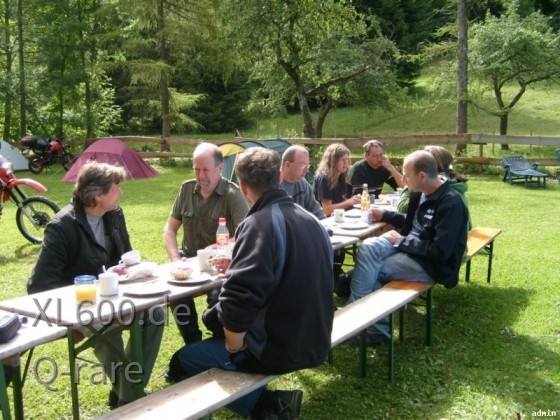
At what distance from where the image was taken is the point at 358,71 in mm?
18281

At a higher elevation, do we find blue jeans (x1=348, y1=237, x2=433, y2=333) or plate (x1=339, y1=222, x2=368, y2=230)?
plate (x1=339, y1=222, x2=368, y2=230)

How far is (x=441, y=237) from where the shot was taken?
12.7 feet

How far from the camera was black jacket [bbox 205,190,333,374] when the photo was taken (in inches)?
93.1

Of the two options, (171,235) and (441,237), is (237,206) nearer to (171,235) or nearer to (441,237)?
(171,235)

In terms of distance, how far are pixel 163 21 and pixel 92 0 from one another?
2.50m

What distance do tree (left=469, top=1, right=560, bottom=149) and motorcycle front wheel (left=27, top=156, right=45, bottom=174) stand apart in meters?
11.9

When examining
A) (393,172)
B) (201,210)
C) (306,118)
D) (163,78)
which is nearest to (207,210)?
(201,210)

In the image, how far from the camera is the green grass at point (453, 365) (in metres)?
3.30

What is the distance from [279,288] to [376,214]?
8.18ft

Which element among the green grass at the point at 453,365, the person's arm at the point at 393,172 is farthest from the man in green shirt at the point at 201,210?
the person's arm at the point at 393,172

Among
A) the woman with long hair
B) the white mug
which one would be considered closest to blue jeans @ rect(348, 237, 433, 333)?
the woman with long hair

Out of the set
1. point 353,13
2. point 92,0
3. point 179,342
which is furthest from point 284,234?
point 92,0

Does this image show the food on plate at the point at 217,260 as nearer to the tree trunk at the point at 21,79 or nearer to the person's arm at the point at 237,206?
the person's arm at the point at 237,206

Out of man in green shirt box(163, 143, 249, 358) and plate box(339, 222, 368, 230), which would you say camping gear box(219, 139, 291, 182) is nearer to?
plate box(339, 222, 368, 230)
